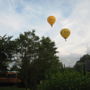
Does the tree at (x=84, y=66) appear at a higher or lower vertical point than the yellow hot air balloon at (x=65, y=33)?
lower

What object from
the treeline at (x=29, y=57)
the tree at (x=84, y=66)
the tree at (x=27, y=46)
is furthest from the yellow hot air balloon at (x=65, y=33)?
the tree at (x=27, y=46)

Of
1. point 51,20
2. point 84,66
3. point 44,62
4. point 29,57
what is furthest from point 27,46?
point 84,66

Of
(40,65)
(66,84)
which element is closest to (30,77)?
(40,65)

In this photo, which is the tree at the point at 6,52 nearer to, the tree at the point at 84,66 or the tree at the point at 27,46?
the tree at the point at 27,46

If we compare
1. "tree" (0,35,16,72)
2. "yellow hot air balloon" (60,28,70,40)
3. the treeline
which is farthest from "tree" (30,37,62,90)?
"yellow hot air balloon" (60,28,70,40)

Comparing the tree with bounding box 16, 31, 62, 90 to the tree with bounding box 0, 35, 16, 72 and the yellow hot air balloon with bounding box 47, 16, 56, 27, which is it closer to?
the tree with bounding box 0, 35, 16, 72

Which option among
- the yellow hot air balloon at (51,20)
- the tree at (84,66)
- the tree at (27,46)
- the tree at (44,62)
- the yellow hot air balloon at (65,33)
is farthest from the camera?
the tree at (27,46)

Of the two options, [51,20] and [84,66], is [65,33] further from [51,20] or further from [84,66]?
[84,66]

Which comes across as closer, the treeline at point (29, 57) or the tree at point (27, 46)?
the treeline at point (29, 57)

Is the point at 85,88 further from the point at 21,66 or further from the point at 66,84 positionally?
the point at 21,66

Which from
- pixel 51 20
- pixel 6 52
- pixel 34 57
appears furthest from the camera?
pixel 34 57

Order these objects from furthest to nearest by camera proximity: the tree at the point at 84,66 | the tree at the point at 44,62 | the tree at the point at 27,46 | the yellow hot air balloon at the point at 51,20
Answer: the tree at the point at 27,46, the tree at the point at 44,62, the yellow hot air balloon at the point at 51,20, the tree at the point at 84,66

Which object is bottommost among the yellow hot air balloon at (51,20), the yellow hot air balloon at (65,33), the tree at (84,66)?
the tree at (84,66)

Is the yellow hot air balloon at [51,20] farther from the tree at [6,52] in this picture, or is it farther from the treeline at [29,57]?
the tree at [6,52]
